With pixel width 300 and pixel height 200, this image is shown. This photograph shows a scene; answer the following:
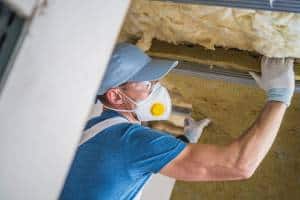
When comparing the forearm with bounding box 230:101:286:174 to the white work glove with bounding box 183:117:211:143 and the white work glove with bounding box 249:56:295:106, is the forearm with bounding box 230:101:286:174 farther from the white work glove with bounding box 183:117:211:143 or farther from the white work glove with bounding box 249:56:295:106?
the white work glove with bounding box 183:117:211:143

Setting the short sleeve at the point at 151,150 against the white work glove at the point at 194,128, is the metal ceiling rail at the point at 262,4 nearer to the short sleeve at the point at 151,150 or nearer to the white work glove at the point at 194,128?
the short sleeve at the point at 151,150

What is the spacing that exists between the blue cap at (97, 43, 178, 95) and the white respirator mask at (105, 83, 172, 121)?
64mm

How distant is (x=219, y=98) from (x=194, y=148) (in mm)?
830

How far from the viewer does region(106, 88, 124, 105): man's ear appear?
1481mm

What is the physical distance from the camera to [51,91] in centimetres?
60

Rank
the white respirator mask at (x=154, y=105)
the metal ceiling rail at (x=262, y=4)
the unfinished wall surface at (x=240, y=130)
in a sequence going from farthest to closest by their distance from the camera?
the unfinished wall surface at (x=240, y=130)
the white respirator mask at (x=154, y=105)
the metal ceiling rail at (x=262, y=4)

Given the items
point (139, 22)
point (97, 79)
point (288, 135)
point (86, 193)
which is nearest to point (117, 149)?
point (86, 193)

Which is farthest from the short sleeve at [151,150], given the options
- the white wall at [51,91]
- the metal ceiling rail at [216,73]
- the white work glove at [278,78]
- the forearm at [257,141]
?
the white wall at [51,91]

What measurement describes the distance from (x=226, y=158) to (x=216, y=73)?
50cm

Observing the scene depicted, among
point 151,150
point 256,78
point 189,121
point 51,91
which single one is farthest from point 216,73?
A: point 51,91

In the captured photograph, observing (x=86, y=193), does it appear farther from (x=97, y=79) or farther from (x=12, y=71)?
A: (x=12, y=71)

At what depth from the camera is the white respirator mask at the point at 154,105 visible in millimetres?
1477

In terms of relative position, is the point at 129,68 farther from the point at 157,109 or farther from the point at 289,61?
the point at 289,61

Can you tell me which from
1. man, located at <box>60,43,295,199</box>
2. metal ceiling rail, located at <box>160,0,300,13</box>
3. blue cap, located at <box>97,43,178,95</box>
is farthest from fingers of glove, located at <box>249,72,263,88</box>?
metal ceiling rail, located at <box>160,0,300,13</box>
